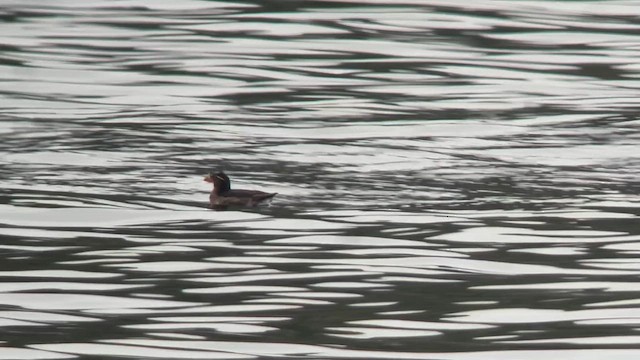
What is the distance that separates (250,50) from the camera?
995 inches

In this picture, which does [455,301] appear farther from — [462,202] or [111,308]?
[462,202]

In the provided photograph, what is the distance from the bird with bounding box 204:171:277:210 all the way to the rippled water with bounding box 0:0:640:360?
0.12m

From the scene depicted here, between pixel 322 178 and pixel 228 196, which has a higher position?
pixel 228 196

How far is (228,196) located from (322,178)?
6.09 ft

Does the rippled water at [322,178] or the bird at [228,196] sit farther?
the bird at [228,196]

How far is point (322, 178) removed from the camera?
53.2 feet

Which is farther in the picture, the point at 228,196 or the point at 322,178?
the point at 322,178

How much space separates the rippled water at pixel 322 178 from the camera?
10250mm

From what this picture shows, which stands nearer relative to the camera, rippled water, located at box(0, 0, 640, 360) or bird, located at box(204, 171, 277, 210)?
rippled water, located at box(0, 0, 640, 360)

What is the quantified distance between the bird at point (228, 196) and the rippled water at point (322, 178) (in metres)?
0.12

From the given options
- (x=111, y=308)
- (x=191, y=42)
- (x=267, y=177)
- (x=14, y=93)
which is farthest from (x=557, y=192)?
(x=191, y=42)

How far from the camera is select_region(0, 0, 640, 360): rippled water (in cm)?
1025

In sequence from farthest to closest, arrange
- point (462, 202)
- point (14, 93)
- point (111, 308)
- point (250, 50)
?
1. point (250, 50)
2. point (14, 93)
3. point (462, 202)
4. point (111, 308)

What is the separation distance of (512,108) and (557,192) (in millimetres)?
5928
